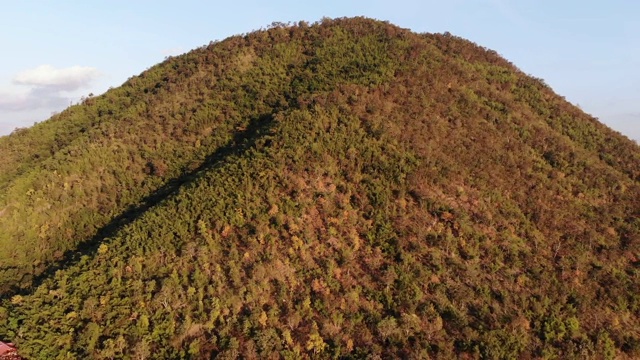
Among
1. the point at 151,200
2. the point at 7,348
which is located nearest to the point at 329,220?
the point at 151,200

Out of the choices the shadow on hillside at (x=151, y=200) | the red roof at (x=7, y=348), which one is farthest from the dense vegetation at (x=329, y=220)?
the red roof at (x=7, y=348)

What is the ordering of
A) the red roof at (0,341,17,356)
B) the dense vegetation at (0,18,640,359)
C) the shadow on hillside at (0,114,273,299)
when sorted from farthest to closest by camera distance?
the shadow on hillside at (0,114,273,299) → the dense vegetation at (0,18,640,359) → the red roof at (0,341,17,356)

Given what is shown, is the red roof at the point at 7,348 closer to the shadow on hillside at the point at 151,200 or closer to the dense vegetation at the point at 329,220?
the dense vegetation at the point at 329,220

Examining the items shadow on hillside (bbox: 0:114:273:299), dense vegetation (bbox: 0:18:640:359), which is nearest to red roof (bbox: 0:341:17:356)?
dense vegetation (bbox: 0:18:640:359)

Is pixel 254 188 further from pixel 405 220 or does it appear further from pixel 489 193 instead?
pixel 489 193

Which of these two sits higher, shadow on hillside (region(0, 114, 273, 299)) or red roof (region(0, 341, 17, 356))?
shadow on hillside (region(0, 114, 273, 299))

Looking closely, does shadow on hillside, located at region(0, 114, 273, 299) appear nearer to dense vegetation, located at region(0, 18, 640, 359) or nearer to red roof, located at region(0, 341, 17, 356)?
dense vegetation, located at region(0, 18, 640, 359)

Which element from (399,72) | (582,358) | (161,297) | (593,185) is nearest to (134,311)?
(161,297)
